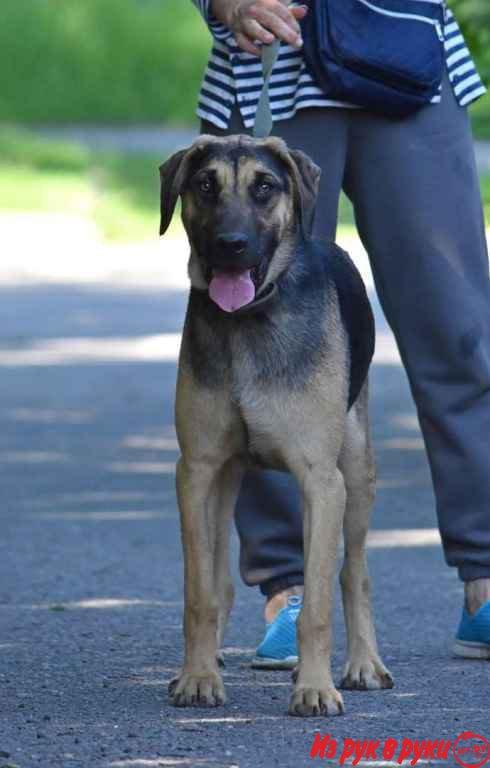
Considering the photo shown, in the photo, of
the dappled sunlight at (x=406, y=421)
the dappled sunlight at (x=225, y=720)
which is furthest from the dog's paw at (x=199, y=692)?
the dappled sunlight at (x=406, y=421)

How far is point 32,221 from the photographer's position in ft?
71.5

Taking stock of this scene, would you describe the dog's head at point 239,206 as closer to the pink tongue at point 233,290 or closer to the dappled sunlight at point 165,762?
the pink tongue at point 233,290

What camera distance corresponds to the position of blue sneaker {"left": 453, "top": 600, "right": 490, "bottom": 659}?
221 inches

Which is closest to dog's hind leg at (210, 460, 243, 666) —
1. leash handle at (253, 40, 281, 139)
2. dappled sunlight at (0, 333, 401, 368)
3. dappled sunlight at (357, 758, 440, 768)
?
leash handle at (253, 40, 281, 139)

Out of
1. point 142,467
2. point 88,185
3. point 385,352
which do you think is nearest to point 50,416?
point 142,467

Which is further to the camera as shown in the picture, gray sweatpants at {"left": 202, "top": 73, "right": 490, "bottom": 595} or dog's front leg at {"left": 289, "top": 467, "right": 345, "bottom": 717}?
gray sweatpants at {"left": 202, "top": 73, "right": 490, "bottom": 595}

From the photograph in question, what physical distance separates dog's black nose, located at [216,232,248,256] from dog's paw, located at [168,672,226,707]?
3.38 ft

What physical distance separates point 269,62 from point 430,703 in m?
1.65

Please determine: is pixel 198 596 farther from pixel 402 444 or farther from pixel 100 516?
pixel 402 444

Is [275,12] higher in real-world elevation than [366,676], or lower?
higher

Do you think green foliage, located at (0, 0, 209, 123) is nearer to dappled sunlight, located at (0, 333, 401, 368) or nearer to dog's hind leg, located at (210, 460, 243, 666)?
dappled sunlight, located at (0, 333, 401, 368)

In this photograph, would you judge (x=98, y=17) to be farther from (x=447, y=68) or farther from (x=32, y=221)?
(x=447, y=68)

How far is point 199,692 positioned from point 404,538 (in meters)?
3.02

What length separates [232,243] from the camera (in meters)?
4.81
